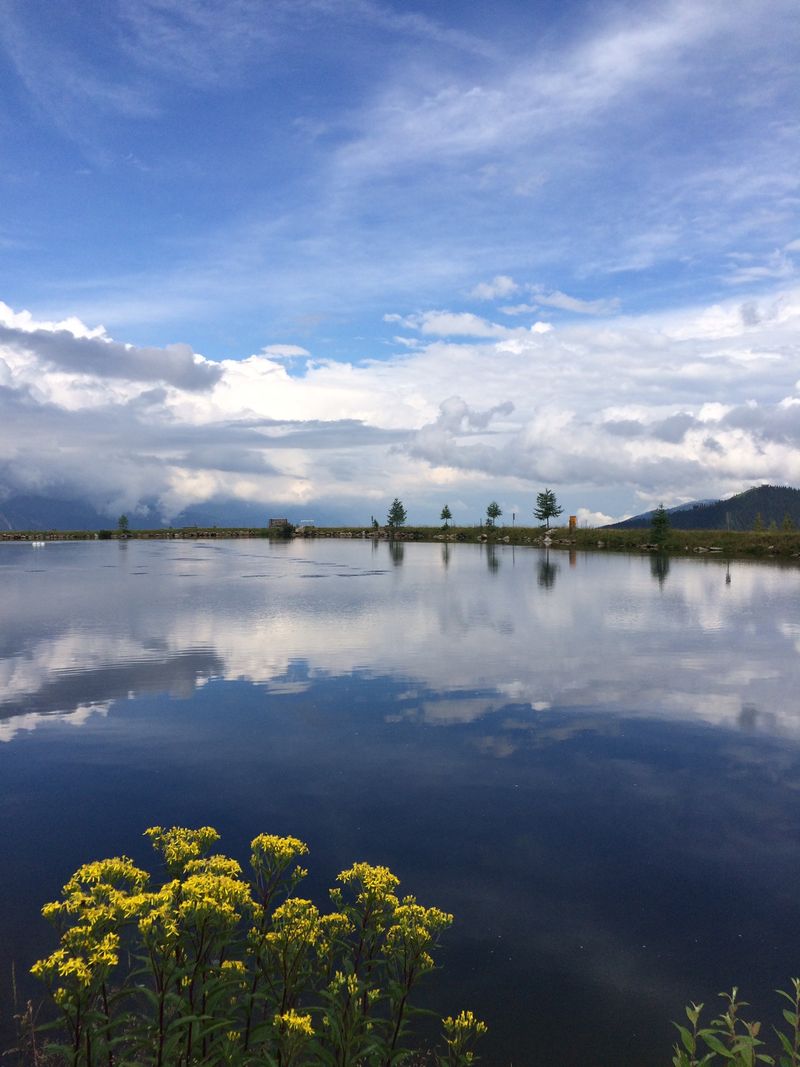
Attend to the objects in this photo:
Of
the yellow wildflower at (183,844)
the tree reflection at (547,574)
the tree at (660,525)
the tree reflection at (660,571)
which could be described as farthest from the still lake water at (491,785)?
the tree at (660,525)

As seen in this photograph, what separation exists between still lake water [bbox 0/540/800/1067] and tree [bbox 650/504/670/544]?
112m

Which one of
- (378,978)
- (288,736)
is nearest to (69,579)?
(288,736)

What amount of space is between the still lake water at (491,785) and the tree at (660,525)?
11196cm

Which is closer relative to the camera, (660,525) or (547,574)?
(547,574)

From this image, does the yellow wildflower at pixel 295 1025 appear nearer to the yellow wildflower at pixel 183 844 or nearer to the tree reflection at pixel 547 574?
the yellow wildflower at pixel 183 844

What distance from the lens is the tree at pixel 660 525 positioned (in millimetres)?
144125

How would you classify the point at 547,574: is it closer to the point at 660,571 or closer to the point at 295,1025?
the point at 660,571

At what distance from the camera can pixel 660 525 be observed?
480 feet

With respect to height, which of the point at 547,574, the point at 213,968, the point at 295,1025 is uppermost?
the point at 295,1025

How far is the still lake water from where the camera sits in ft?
31.6

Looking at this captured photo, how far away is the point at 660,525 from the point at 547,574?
7839cm

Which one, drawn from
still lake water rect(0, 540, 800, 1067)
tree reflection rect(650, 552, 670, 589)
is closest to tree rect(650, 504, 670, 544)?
tree reflection rect(650, 552, 670, 589)

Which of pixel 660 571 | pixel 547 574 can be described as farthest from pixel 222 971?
pixel 660 571

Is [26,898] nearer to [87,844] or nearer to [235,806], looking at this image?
[87,844]
